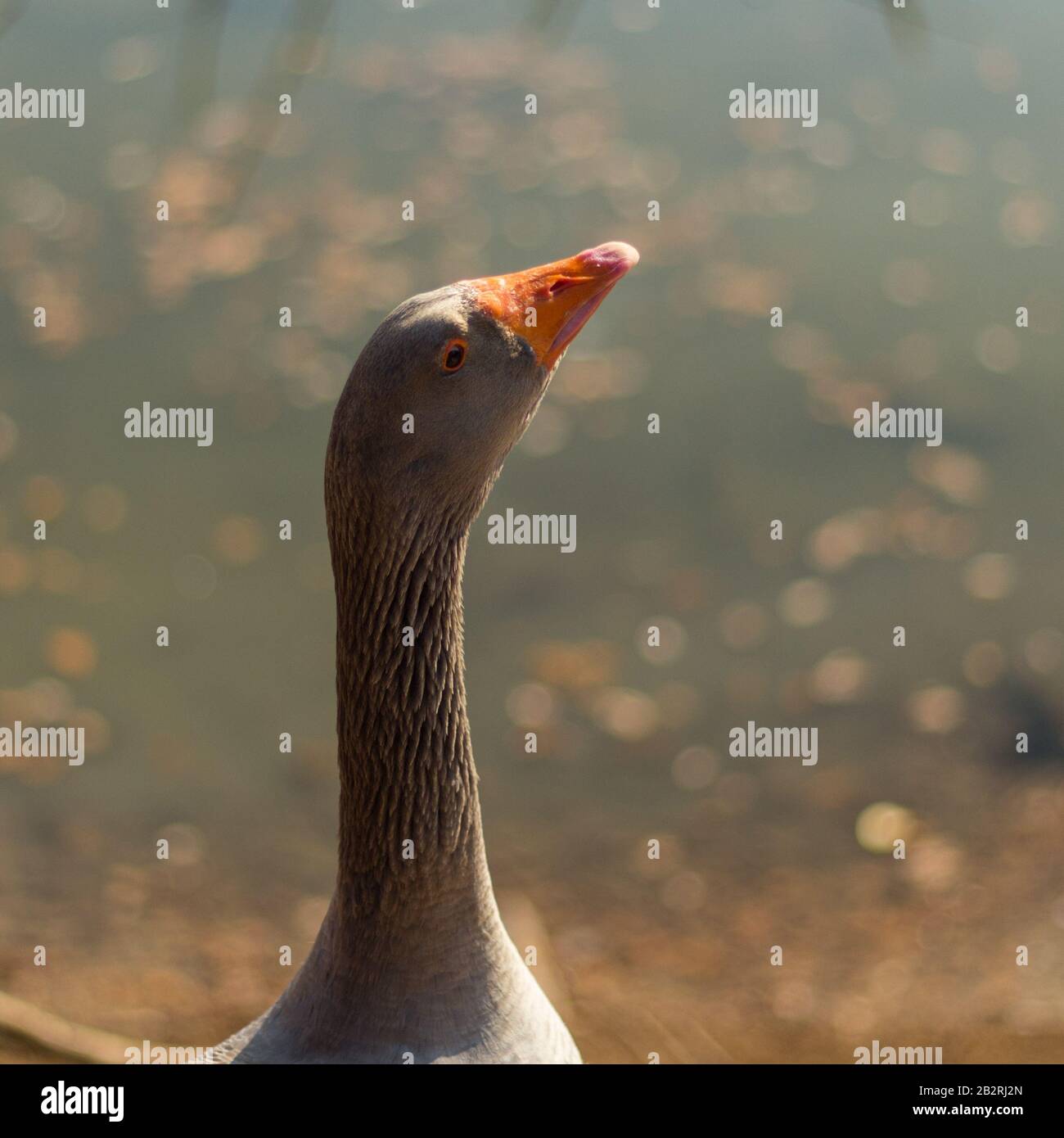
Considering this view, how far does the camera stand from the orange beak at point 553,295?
2.34 m

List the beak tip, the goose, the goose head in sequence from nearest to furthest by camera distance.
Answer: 1. the goose head
2. the goose
3. the beak tip

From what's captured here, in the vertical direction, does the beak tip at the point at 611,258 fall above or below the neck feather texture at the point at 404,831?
above

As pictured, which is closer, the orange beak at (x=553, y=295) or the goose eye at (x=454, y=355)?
the goose eye at (x=454, y=355)

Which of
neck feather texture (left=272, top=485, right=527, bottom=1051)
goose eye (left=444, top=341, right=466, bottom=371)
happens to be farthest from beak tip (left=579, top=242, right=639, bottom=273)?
neck feather texture (left=272, top=485, right=527, bottom=1051)

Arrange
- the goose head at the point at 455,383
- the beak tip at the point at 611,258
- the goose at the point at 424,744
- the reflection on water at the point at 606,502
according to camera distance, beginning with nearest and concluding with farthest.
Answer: the goose head at the point at 455,383 < the goose at the point at 424,744 < the beak tip at the point at 611,258 < the reflection on water at the point at 606,502

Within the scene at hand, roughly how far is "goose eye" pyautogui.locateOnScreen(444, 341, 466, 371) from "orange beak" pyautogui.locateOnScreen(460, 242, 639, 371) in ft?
0.44

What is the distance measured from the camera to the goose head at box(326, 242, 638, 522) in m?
2.17

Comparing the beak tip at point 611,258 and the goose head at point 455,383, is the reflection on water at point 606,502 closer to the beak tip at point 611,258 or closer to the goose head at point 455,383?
the goose head at point 455,383

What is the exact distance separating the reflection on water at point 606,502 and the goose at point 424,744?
1.50 meters

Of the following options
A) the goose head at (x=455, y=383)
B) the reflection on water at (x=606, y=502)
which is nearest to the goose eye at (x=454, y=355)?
the goose head at (x=455, y=383)

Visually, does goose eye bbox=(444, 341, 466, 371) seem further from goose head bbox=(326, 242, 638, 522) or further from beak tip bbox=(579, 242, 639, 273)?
beak tip bbox=(579, 242, 639, 273)

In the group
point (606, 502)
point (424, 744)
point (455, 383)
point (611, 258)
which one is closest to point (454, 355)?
point (455, 383)

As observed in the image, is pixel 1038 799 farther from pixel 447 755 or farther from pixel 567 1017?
pixel 447 755

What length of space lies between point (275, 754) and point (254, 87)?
16.1ft
